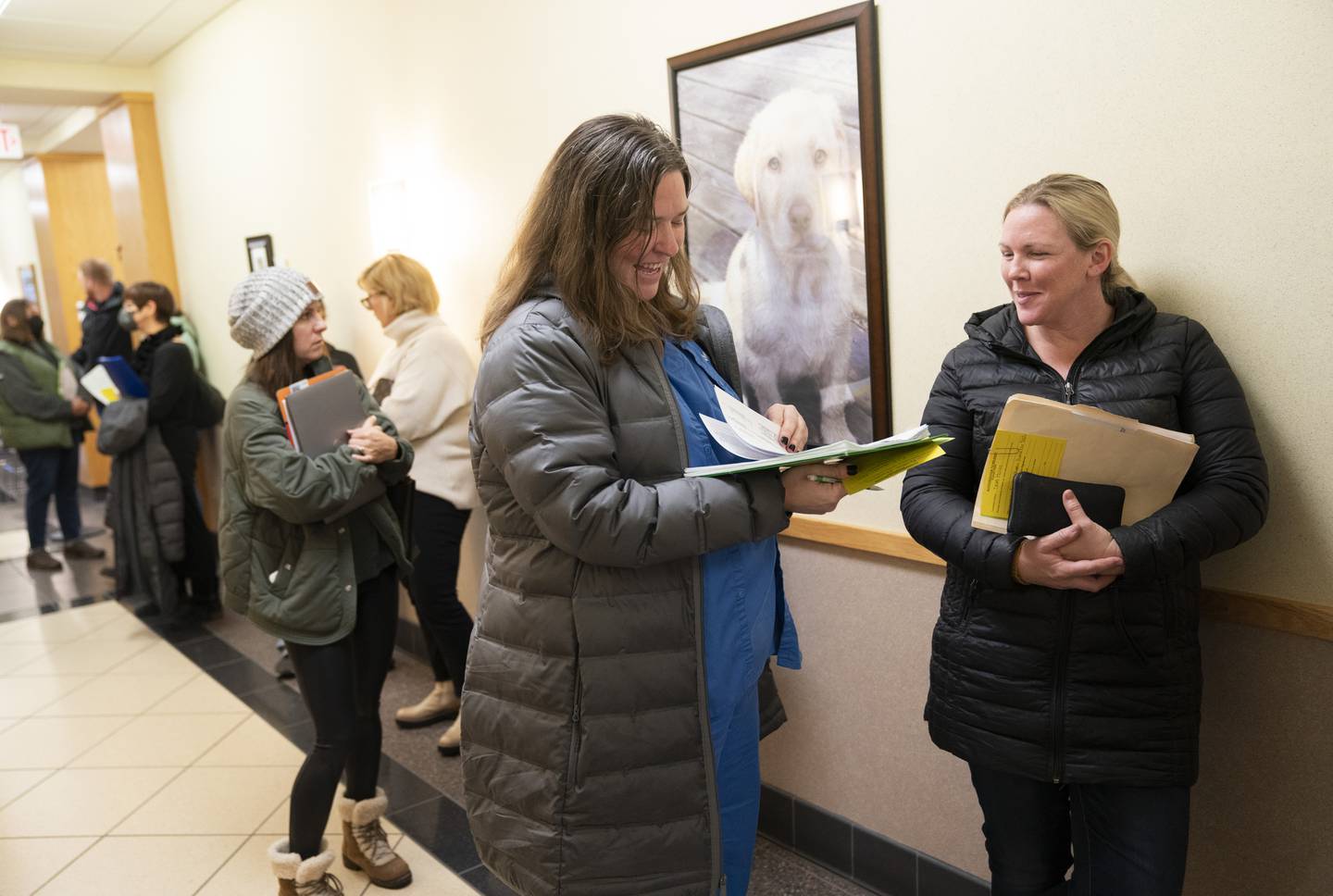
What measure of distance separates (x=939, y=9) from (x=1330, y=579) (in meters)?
1.34

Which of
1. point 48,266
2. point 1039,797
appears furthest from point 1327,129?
point 48,266

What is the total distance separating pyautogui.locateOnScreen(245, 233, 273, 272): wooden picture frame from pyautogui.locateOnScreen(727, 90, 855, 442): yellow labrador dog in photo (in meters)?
3.56

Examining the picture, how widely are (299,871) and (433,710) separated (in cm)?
131

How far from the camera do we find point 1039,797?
180 cm

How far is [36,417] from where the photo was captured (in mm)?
6414

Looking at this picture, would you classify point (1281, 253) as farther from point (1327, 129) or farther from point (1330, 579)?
point (1330, 579)

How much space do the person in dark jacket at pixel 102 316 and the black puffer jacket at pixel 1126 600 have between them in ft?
18.6

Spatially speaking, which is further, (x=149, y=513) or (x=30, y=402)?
(x=30, y=402)

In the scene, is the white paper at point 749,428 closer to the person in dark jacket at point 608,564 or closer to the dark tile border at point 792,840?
the person in dark jacket at point 608,564

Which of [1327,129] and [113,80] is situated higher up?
[113,80]

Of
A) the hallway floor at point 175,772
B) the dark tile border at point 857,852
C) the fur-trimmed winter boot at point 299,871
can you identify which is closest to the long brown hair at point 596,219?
the dark tile border at point 857,852

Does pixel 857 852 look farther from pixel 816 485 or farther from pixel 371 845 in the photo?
pixel 816 485

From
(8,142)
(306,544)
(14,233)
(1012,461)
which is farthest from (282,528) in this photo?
(14,233)

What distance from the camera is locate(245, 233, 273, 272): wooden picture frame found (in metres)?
5.29
